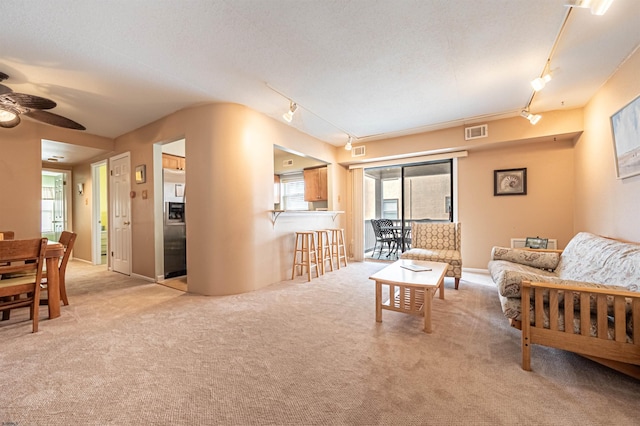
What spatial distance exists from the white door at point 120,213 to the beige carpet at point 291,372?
6.29ft

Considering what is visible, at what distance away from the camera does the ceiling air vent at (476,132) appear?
4.07 meters

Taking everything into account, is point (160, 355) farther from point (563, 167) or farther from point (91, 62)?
point (563, 167)

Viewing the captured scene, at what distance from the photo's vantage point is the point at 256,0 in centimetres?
172

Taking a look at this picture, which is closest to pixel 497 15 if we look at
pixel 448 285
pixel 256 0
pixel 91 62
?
pixel 256 0

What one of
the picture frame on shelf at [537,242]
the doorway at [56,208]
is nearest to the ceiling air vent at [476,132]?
the picture frame on shelf at [537,242]

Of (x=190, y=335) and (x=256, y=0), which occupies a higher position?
(x=256, y=0)

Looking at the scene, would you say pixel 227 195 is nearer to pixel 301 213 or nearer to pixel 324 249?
pixel 301 213

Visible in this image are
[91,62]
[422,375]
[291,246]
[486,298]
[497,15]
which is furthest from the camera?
[291,246]

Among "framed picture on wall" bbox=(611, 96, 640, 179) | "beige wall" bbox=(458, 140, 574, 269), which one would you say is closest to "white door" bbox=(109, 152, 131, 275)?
"beige wall" bbox=(458, 140, 574, 269)

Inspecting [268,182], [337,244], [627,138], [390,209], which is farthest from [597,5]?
[390,209]

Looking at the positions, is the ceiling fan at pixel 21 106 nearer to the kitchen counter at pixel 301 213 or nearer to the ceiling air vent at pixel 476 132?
the kitchen counter at pixel 301 213

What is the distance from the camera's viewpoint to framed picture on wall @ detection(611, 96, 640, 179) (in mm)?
2182

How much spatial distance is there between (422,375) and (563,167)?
4148 millimetres

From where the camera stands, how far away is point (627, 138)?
2.30 m
